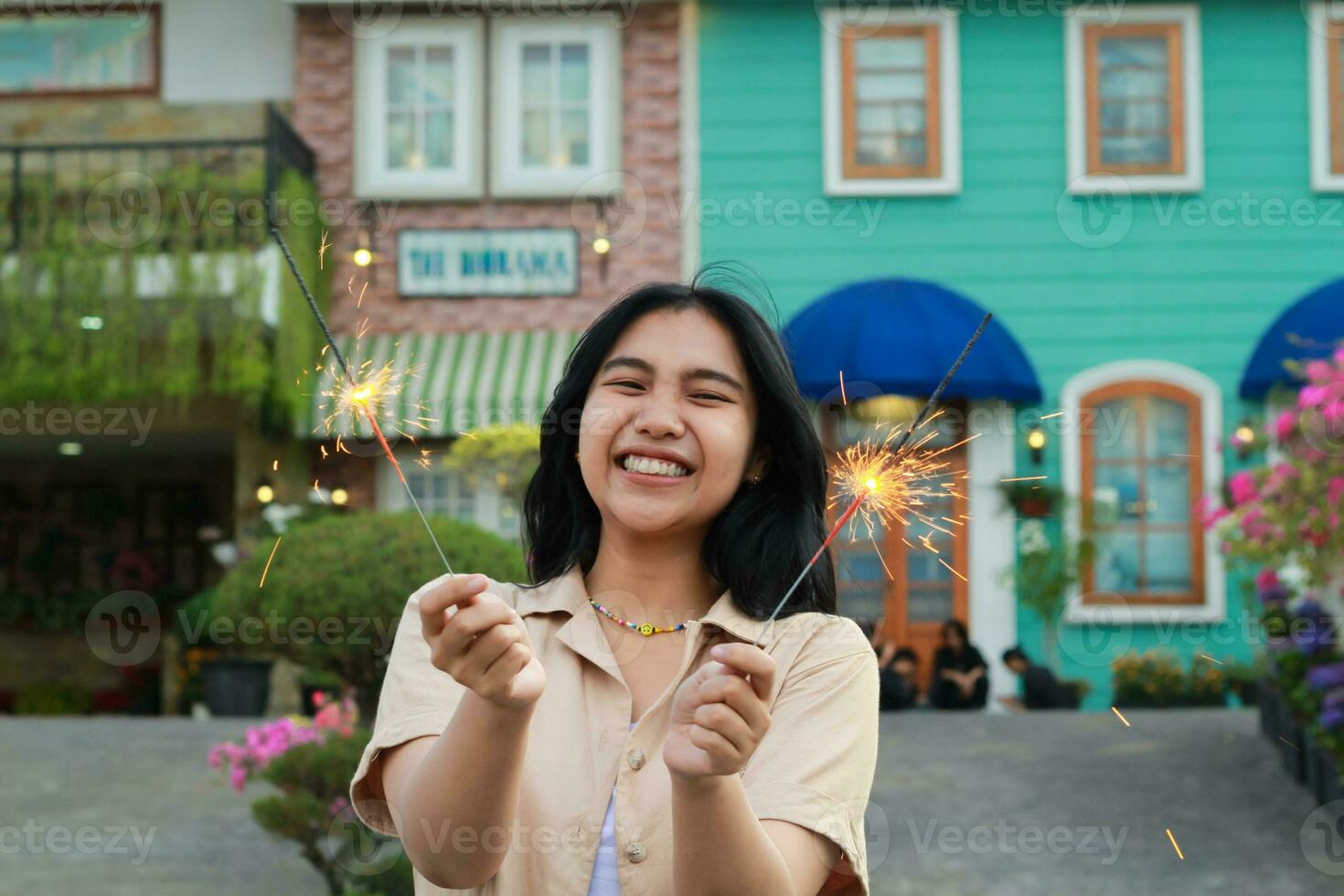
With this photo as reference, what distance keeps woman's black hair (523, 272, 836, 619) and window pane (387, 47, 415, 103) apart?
9217mm

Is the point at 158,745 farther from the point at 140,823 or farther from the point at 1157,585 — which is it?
the point at 1157,585

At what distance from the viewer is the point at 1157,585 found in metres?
10.5

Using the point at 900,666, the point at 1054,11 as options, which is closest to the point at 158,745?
the point at 900,666

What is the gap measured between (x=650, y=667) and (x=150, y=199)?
9.12 metres

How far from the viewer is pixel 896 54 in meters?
10.7

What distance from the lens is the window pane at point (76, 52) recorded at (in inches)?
434

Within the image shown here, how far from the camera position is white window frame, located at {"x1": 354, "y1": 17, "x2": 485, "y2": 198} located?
1064cm

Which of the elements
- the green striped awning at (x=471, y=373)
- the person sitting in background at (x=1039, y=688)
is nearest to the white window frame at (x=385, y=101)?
Answer: the green striped awning at (x=471, y=373)

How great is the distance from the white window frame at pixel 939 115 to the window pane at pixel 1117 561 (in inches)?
106

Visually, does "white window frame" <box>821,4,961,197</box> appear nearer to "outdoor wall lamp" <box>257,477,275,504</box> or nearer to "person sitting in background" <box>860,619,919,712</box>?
"person sitting in background" <box>860,619,919,712</box>

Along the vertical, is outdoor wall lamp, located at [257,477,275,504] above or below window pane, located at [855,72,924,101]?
below

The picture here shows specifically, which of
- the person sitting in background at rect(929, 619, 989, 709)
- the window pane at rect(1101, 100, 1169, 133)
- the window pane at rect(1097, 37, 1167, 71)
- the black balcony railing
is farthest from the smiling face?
the window pane at rect(1097, 37, 1167, 71)

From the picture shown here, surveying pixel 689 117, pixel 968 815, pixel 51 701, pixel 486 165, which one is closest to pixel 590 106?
pixel 689 117
